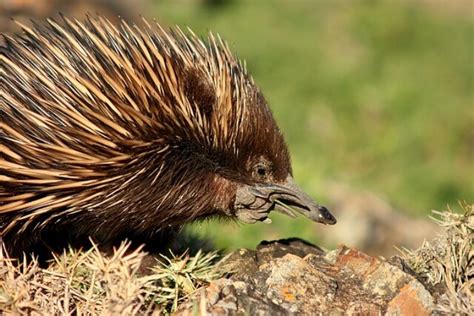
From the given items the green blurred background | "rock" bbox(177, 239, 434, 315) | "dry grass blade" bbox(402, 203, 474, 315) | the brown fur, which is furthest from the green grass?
"rock" bbox(177, 239, 434, 315)

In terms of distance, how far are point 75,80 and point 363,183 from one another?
6.94 meters

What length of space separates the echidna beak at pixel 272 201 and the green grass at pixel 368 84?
422cm

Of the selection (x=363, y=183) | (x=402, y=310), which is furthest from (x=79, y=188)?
(x=363, y=183)

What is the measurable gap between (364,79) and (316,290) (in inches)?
359

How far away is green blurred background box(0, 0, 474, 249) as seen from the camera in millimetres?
10820

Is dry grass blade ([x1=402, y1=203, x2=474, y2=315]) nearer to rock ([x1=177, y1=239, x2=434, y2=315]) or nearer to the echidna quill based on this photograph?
rock ([x1=177, y1=239, x2=434, y2=315])

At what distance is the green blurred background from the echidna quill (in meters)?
4.18

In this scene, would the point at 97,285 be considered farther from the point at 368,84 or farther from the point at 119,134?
the point at 368,84

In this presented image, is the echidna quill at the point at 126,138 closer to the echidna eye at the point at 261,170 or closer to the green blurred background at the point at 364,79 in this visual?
the echidna eye at the point at 261,170

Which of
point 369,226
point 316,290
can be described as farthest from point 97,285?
point 369,226

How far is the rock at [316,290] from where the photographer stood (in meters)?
3.56

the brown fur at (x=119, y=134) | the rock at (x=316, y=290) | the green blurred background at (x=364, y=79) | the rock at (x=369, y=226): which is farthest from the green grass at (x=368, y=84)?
the rock at (x=316, y=290)

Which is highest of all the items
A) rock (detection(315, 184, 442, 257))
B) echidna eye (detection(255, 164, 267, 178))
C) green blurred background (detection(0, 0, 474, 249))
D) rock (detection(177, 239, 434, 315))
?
green blurred background (detection(0, 0, 474, 249))

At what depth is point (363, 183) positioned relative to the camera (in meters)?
10.8
